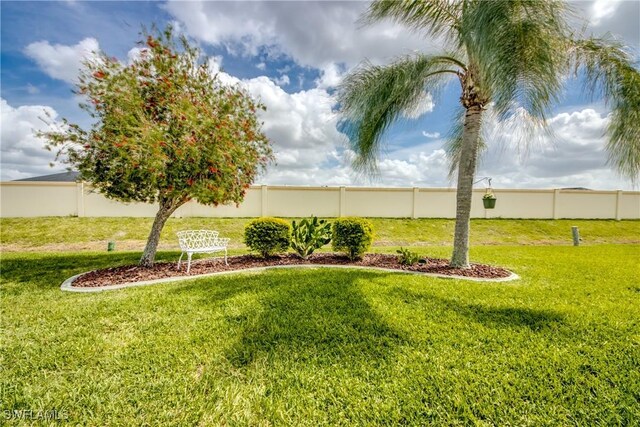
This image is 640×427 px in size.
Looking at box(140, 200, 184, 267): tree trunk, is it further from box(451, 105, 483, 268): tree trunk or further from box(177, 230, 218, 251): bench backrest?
box(451, 105, 483, 268): tree trunk

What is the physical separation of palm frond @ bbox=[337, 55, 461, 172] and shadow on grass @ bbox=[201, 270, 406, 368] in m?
3.33

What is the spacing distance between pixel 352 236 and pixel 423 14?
4.86m

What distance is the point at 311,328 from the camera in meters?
3.35

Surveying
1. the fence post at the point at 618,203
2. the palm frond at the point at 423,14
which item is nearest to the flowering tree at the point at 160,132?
the palm frond at the point at 423,14

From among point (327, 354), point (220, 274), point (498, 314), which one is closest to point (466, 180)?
point (498, 314)

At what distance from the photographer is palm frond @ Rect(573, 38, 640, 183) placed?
451 centimetres

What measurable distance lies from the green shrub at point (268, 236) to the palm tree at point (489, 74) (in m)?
2.45

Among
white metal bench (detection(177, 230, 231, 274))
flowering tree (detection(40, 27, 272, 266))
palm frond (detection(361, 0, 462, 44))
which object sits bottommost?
white metal bench (detection(177, 230, 231, 274))

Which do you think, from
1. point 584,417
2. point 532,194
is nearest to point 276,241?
point 584,417

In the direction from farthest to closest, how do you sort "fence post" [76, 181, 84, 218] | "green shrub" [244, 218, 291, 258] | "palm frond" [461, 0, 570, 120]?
"fence post" [76, 181, 84, 218], "green shrub" [244, 218, 291, 258], "palm frond" [461, 0, 570, 120]

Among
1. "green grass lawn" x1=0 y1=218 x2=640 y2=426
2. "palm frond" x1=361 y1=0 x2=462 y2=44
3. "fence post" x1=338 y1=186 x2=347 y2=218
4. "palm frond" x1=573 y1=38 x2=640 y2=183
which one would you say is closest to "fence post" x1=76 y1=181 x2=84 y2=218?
"green grass lawn" x1=0 y1=218 x2=640 y2=426

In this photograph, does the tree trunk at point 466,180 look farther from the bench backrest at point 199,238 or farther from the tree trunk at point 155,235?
the tree trunk at point 155,235

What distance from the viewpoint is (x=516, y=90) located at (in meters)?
4.01

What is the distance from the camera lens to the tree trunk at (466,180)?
612 cm
